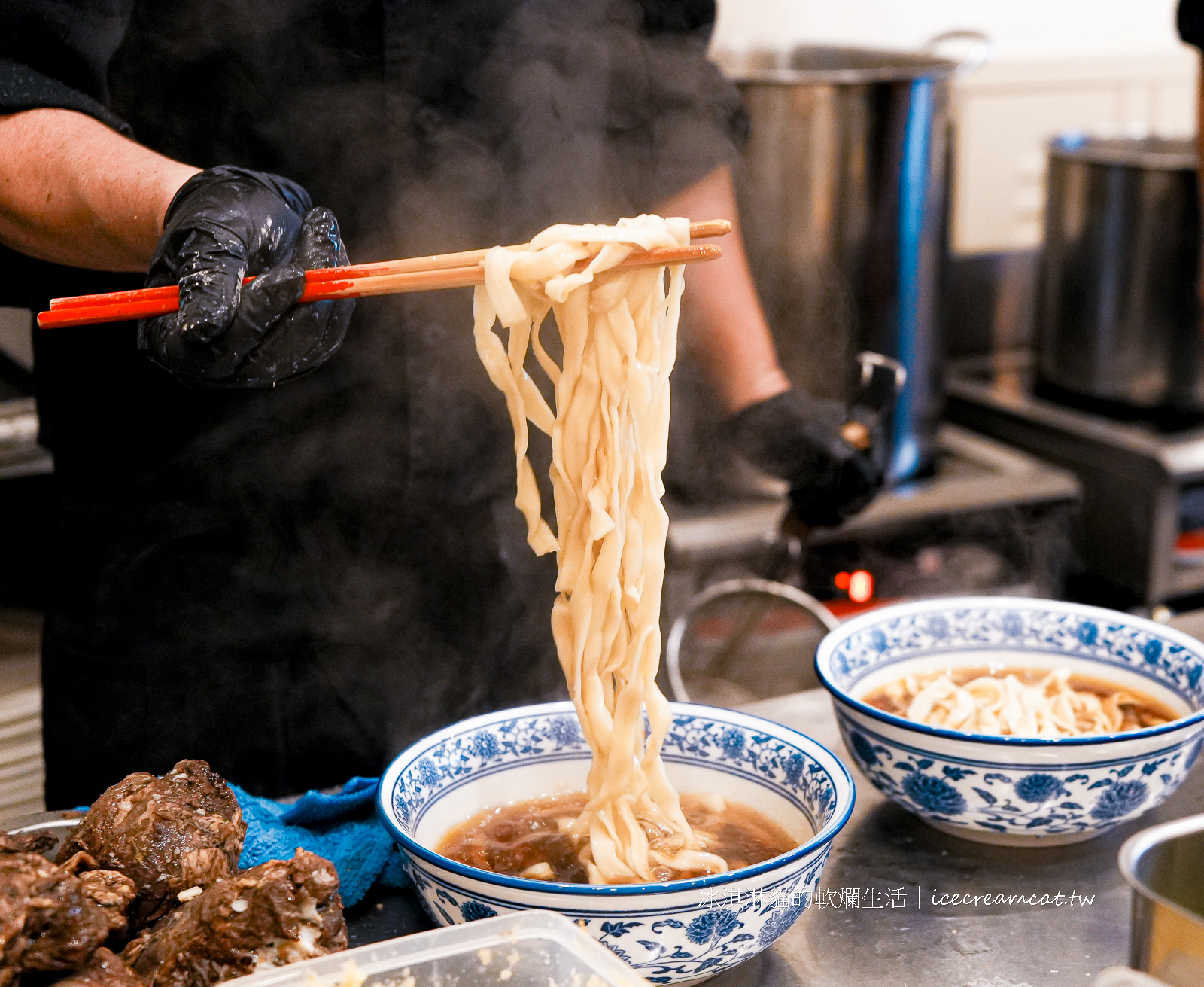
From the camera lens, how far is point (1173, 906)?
0.95m

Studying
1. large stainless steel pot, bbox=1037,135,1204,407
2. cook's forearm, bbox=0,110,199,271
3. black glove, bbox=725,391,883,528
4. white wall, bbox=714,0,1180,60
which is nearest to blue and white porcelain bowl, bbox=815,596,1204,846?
black glove, bbox=725,391,883,528

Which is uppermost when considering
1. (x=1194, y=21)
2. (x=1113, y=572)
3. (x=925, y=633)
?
(x=1194, y=21)

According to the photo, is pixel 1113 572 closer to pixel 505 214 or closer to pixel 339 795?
pixel 505 214

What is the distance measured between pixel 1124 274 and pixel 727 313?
5.78 ft

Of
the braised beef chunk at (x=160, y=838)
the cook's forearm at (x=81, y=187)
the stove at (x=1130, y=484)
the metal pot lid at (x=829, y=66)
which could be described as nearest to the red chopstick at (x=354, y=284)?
the cook's forearm at (x=81, y=187)

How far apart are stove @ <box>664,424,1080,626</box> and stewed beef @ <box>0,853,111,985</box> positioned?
6.34 ft

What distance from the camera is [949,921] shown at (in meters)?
1.34

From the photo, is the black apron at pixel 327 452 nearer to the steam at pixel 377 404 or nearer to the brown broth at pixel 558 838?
the steam at pixel 377 404

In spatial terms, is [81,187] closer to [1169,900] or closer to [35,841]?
[35,841]

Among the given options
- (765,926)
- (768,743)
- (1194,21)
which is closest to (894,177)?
(1194,21)

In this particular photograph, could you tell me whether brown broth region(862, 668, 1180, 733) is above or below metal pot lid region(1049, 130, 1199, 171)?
below

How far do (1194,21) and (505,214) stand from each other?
191cm

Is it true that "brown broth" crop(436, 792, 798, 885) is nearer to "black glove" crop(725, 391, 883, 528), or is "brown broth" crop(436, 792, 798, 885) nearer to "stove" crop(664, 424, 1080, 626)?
"black glove" crop(725, 391, 883, 528)

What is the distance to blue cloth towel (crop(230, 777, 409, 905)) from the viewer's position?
4.55ft
